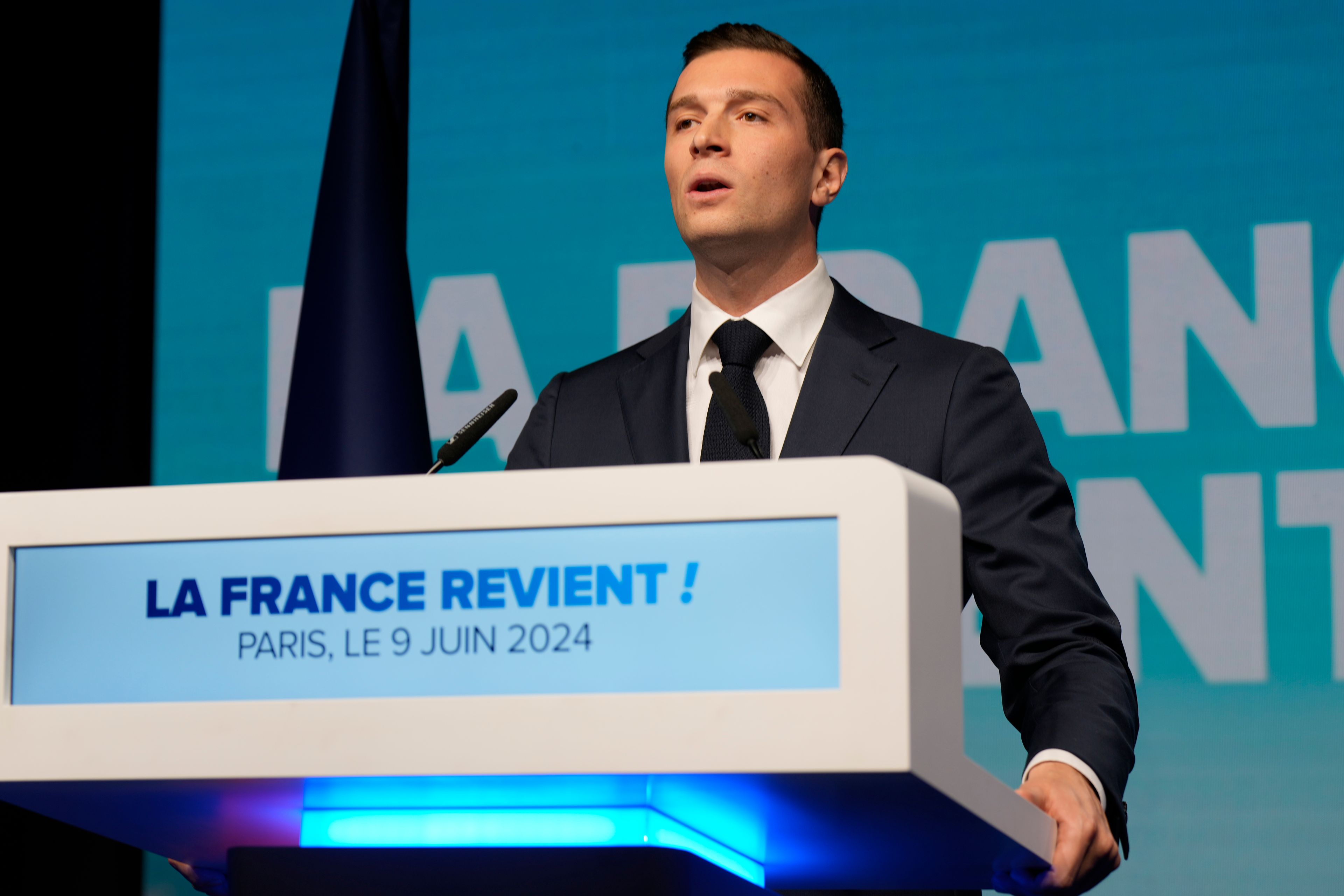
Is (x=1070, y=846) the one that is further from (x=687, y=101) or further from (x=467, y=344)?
(x=467, y=344)

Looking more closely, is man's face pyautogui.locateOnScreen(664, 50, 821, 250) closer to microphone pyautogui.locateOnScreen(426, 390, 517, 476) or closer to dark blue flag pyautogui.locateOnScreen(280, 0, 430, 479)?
microphone pyautogui.locateOnScreen(426, 390, 517, 476)

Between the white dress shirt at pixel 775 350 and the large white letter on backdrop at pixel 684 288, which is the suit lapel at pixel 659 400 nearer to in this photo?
the white dress shirt at pixel 775 350

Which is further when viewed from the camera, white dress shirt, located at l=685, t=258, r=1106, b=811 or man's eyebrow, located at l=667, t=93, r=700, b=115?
man's eyebrow, located at l=667, t=93, r=700, b=115

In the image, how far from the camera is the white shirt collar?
63.7 inches

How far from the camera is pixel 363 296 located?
8.96 feet

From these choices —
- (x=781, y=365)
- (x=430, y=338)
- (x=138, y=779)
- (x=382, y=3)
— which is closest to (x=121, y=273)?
(x=430, y=338)

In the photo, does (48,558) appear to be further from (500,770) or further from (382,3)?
(382,3)

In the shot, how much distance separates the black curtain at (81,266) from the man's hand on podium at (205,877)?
2.19 meters

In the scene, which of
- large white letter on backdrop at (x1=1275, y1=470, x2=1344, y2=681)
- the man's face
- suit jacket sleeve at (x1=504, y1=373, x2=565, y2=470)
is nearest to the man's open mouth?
the man's face

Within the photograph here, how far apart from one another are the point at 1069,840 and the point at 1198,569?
181cm

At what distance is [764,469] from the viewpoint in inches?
30.7

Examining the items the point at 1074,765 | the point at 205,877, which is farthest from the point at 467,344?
the point at 1074,765

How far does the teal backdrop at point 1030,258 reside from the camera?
2629 millimetres

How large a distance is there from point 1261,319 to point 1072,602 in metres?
1.57
